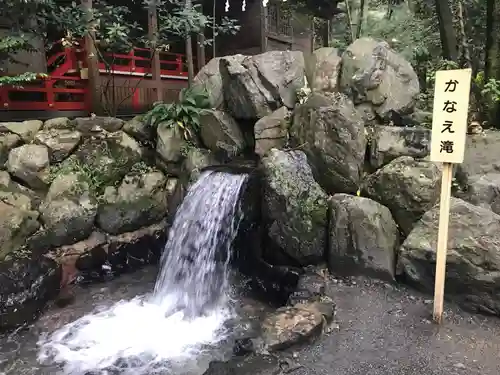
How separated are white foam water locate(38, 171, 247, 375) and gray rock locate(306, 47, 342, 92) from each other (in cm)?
278

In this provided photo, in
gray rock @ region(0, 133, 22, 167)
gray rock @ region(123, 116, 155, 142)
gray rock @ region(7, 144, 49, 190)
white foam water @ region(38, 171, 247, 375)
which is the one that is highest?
gray rock @ region(123, 116, 155, 142)

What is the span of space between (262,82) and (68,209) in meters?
4.52

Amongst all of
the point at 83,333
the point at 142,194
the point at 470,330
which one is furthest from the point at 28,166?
the point at 470,330

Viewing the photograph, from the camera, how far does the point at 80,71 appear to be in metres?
9.13

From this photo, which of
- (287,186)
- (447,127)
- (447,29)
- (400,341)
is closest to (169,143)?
(287,186)

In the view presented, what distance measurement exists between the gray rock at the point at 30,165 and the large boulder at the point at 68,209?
0.23 metres

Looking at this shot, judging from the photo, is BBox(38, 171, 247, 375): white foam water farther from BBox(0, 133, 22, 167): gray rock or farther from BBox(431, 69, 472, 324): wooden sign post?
BBox(0, 133, 22, 167): gray rock

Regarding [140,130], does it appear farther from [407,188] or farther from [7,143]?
[407,188]

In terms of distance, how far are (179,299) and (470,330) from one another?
4189mm

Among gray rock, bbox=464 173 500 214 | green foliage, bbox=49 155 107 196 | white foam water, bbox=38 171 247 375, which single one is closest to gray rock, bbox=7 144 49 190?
green foliage, bbox=49 155 107 196

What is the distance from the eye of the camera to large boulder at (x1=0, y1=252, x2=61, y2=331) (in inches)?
230

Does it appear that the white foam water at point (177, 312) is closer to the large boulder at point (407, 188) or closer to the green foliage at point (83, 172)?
the green foliage at point (83, 172)

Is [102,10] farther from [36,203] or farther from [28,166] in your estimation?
[36,203]

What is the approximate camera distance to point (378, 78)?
7461mm
